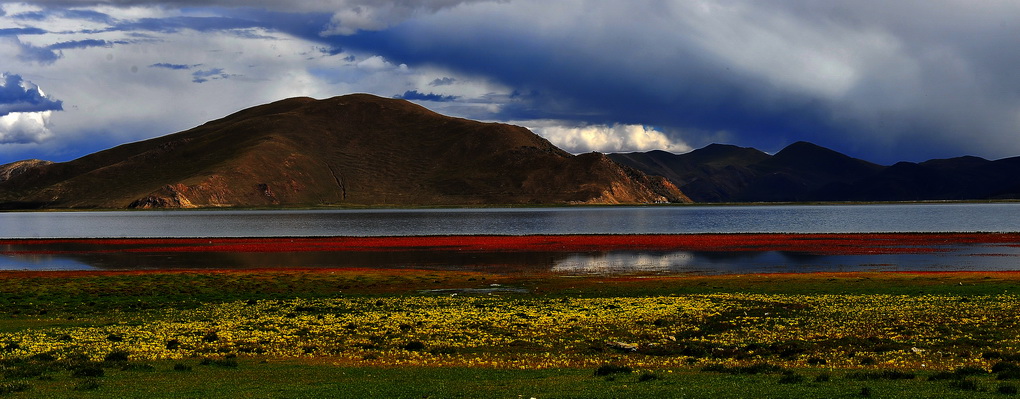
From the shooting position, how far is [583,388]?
18.9 m

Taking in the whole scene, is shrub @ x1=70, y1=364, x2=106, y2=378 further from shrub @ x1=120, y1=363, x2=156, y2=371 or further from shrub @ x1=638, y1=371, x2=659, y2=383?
shrub @ x1=638, y1=371, x2=659, y2=383

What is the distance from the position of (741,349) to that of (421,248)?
76224 millimetres

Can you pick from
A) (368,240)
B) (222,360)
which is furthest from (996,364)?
(368,240)

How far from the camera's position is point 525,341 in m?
28.1

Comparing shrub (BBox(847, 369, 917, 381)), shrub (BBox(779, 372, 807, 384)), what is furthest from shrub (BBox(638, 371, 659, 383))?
shrub (BBox(847, 369, 917, 381))

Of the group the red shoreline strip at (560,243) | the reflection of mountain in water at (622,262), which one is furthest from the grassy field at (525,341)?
the red shoreline strip at (560,243)

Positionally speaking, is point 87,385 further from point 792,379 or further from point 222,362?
point 792,379

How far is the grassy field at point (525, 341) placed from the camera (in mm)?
19500

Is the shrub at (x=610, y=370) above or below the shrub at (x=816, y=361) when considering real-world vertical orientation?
above

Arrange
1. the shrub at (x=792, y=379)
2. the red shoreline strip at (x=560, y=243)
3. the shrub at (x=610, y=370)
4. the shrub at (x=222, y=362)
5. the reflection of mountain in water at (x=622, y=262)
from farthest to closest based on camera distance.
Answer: the red shoreline strip at (x=560, y=243), the reflection of mountain in water at (x=622, y=262), the shrub at (x=222, y=362), the shrub at (x=610, y=370), the shrub at (x=792, y=379)

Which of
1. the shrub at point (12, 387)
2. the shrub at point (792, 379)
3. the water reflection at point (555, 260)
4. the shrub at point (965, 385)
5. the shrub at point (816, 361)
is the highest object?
the shrub at point (965, 385)

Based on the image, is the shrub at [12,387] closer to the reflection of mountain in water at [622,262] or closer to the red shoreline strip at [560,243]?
the reflection of mountain in water at [622,262]

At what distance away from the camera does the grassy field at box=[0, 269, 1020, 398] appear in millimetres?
19500

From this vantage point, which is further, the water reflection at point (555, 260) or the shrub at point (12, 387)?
the water reflection at point (555, 260)
